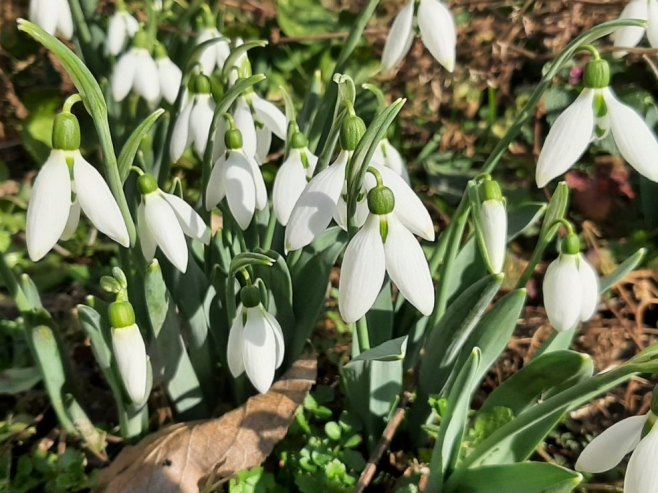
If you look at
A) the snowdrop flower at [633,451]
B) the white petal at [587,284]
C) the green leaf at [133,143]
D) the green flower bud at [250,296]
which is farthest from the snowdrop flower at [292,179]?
the snowdrop flower at [633,451]

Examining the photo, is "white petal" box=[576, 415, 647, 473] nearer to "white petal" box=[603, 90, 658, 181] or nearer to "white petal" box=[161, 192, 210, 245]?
"white petal" box=[603, 90, 658, 181]

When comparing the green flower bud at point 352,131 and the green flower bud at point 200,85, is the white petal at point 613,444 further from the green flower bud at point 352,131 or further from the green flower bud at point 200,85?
the green flower bud at point 200,85

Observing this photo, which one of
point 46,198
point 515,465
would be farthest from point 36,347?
point 515,465

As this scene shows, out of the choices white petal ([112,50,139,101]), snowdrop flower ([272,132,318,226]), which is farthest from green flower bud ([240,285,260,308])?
white petal ([112,50,139,101])

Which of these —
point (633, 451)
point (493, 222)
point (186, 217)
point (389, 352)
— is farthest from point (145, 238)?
point (633, 451)

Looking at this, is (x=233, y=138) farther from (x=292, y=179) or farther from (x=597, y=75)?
(x=597, y=75)

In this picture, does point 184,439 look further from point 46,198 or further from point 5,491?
point 46,198
